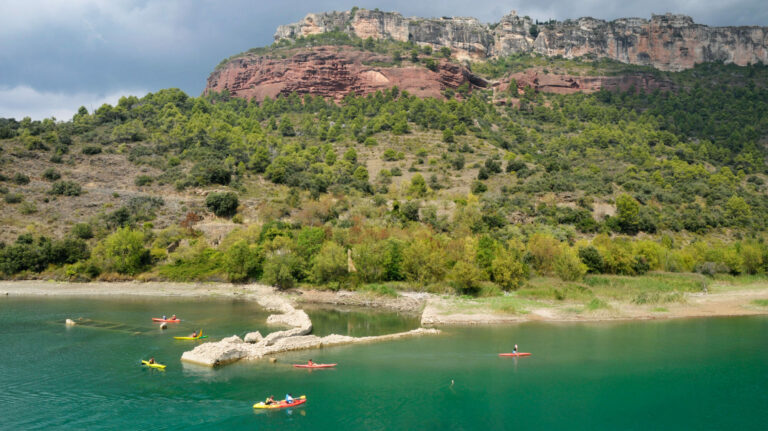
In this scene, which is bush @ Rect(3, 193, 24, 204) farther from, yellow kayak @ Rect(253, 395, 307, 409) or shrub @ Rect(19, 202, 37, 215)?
yellow kayak @ Rect(253, 395, 307, 409)

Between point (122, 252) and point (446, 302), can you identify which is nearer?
point (446, 302)

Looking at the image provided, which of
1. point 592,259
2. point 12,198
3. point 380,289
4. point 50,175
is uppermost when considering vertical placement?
point 50,175

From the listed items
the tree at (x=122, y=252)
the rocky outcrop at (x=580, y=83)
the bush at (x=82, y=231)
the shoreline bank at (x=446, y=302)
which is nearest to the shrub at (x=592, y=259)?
the shoreline bank at (x=446, y=302)

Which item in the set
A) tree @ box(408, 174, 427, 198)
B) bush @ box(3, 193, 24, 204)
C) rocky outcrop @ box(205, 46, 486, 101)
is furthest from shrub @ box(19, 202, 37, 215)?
rocky outcrop @ box(205, 46, 486, 101)

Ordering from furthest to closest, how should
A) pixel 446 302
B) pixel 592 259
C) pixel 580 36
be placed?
pixel 580 36 < pixel 592 259 < pixel 446 302

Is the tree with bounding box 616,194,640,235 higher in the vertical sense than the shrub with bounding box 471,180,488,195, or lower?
lower

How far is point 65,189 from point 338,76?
87345mm

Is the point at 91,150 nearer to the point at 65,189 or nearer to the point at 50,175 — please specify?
the point at 50,175

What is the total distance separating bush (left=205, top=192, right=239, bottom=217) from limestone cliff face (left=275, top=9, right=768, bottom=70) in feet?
384

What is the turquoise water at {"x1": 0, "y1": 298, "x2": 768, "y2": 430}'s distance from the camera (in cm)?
2225

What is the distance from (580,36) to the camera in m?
178

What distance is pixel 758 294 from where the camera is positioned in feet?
179

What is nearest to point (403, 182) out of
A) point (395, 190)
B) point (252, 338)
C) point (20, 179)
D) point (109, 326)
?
point (395, 190)

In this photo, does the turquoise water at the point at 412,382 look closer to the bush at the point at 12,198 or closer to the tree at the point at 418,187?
the bush at the point at 12,198
